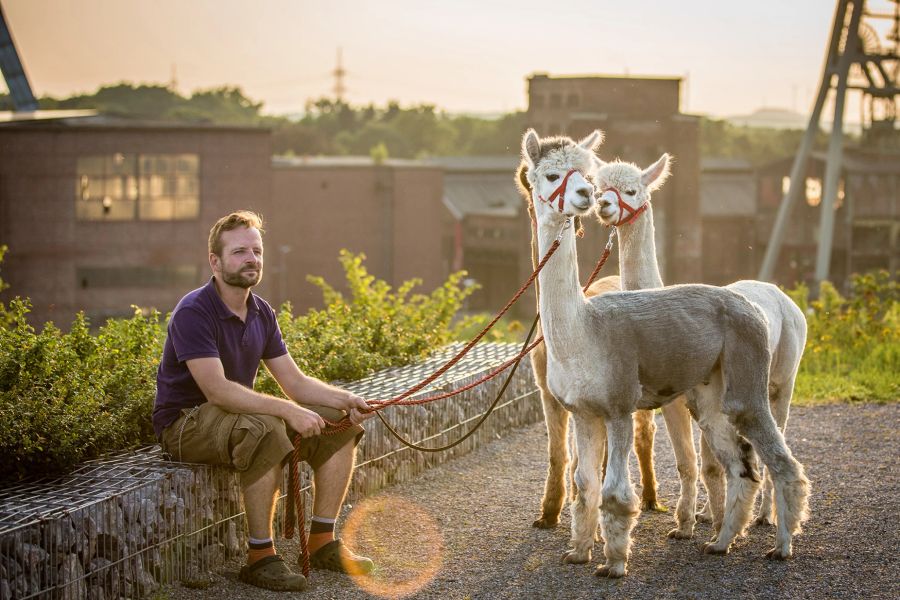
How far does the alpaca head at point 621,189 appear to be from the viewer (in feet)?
25.2

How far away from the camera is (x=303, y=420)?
6.52 meters

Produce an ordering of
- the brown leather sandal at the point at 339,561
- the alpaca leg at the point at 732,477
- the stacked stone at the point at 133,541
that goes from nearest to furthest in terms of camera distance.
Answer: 1. the stacked stone at the point at 133,541
2. the brown leather sandal at the point at 339,561
3. the alpaca leg at the point at 732,477

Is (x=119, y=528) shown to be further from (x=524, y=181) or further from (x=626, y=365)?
→ (x=524, y=181)

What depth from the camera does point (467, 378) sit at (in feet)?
35.3

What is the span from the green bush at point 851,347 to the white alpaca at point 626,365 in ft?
23.0

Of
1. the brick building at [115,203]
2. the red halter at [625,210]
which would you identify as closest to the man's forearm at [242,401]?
the red halter at [625,210]

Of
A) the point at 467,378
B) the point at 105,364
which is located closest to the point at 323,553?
the point at 105,364

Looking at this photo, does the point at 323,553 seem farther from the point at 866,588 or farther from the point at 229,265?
the point at 866,588

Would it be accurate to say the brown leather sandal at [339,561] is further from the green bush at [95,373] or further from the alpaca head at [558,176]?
the alpaca head at [558,176]

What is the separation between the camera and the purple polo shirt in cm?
646

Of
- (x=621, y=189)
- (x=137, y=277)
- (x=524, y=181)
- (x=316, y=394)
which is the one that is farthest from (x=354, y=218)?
(x=316, y=394)

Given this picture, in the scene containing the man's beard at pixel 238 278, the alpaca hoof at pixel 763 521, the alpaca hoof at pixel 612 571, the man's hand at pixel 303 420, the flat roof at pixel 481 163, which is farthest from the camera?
the flat roof at pixel 481 163

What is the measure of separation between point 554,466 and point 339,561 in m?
1.89

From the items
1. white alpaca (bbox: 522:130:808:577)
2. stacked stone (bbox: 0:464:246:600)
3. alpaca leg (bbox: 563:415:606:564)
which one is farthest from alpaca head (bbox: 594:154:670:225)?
stacked stone (bbox: 0:464:246:600)
